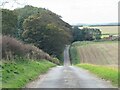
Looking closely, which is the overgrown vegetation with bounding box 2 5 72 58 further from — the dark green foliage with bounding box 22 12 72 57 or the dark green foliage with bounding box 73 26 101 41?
the dark green foliage with bounding box 73 26 101 41

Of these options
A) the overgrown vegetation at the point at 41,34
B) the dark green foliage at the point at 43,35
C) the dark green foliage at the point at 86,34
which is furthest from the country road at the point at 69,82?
the dark green foliage at the point at 86,34

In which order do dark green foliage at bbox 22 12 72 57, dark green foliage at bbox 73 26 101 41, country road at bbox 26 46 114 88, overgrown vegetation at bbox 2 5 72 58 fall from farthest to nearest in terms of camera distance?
dark green foliage at bbox 73 26 101 41 → dark green foliage at bbox 22 12 72 57 → overgrown vegetation at bbox 2 5 72 58 → country road at bbox 26 46 114 88

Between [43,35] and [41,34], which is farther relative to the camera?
[41,34]

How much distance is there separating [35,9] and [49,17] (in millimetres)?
5990

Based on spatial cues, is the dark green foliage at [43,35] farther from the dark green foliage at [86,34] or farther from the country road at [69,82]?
the country road at [69,82]

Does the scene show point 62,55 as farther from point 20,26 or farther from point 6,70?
point 6,70

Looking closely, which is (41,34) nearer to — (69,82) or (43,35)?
(43,35)

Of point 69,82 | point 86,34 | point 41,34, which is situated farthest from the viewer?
point 86,34

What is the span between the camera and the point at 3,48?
103ft

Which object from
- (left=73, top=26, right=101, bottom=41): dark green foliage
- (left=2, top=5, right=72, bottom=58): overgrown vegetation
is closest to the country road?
(left=2, top=5, right=72, bottom=58): overgrown vegetation

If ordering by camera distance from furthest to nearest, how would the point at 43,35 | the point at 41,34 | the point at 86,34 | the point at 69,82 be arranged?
the point at 86,34 < the point at 41,34 < the point at 43,35 < the point at 69,82

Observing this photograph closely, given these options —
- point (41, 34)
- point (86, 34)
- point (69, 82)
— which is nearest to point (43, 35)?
point (41, 34)

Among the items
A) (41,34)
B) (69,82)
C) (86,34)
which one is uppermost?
(41,34)

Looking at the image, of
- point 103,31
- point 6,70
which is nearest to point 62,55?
point 103,31
